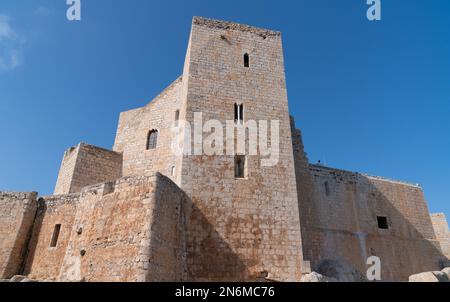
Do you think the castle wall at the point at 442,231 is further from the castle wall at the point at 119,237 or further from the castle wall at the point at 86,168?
the castle wall at the point at 86,168

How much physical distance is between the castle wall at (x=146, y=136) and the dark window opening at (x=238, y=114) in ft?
13.1

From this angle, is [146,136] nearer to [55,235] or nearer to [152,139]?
[152,139]

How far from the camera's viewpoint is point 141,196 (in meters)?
9.94

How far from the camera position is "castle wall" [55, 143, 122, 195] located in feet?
53.5

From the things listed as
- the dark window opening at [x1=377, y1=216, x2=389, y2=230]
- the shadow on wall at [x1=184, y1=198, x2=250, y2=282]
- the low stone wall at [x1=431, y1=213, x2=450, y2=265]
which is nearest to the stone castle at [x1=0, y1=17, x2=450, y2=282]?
the shadow on wall at [x1=184, y1=198, x2=250, y2=282]

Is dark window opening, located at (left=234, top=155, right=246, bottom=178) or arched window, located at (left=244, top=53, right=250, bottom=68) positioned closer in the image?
dark window opening, located at (left=234, top=155, right=246, bottom=178)

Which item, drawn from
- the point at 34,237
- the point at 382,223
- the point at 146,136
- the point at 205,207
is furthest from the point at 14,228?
the point at 382,223

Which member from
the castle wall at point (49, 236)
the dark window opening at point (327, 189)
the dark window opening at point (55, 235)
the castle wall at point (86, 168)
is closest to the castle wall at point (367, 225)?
the dark window opening at point (327, 189)

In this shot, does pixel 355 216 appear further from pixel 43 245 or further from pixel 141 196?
pixel 43 245

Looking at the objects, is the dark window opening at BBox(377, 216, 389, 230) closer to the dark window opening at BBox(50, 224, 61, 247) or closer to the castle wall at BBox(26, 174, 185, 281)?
the castle wall at BBox(26, 174, 185, 281)

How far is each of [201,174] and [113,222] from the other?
3522 mm

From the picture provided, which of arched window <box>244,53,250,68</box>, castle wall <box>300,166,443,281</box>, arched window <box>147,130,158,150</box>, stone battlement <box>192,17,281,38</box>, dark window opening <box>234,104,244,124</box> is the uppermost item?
stone battlement <box>192,17,281,38</box>

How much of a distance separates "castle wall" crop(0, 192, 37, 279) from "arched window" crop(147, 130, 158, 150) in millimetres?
5839

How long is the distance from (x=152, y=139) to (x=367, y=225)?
12666 mm
